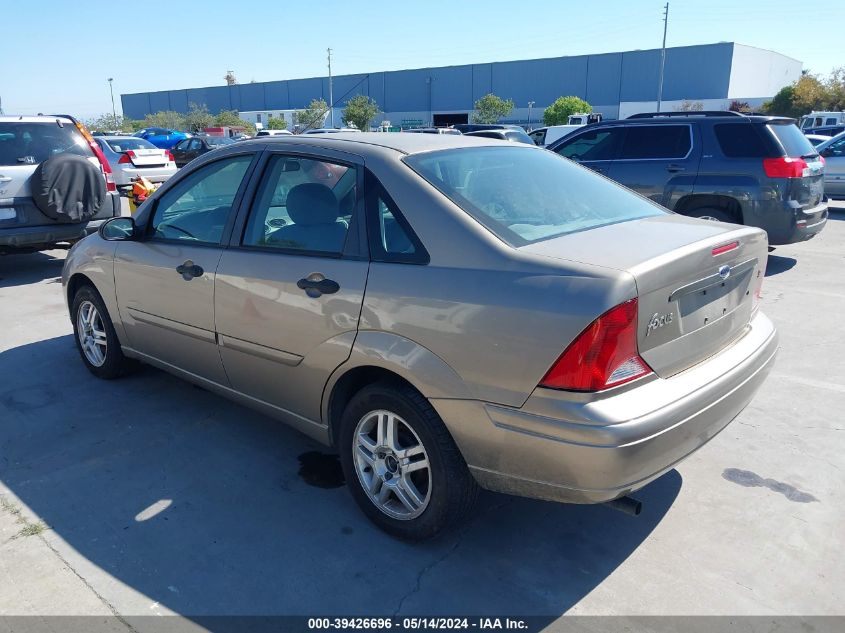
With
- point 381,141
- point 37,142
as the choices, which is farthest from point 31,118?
point 381,141

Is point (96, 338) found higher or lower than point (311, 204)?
lower

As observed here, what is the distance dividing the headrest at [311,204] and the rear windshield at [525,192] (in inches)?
18.2

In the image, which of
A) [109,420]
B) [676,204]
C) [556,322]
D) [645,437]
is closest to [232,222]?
[109,420]

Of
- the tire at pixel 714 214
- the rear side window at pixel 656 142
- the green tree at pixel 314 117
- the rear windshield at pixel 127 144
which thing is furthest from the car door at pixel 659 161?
the rear windshield at pixel 127 144

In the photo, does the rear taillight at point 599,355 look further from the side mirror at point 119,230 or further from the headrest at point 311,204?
the side mirror at point 119,230

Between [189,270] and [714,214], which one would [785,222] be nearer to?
[714,214]

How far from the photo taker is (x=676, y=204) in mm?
8258

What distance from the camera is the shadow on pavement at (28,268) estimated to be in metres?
8.23

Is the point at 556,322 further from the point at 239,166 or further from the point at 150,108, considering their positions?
the point at 150,108

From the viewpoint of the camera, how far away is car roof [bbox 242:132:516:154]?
10.5 ft

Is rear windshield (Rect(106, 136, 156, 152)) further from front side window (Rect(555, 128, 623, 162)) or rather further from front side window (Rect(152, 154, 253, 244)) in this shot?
front side window (Rect(152, 154, 253, 244))

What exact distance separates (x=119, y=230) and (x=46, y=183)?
4.12 meters

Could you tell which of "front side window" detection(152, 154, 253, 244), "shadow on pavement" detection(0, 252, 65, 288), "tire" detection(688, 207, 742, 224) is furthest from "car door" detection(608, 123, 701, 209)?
"shadow on pavement" detection(0, 252, 65, 288)

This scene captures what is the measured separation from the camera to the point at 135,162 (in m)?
17.1
